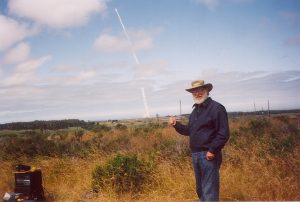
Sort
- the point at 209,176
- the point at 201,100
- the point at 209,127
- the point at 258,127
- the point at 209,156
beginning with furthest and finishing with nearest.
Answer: the point at 258,127 → the point at 201,100 → the point at 209,127 → the point at 209,176 → the point at 209,156

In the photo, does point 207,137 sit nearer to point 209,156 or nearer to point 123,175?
point 209,156

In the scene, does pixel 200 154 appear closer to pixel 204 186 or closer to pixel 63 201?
pixel 204 186

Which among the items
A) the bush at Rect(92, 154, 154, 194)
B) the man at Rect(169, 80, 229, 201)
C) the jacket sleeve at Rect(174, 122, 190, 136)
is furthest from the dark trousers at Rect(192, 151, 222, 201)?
the bush at Rect(92, 154, 154, 194)

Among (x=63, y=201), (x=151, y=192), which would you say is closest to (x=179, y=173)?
(x=151, y=192)

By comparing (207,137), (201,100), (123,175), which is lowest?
(123,175)

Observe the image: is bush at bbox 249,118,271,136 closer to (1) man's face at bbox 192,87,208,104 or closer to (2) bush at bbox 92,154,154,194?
(2) bush at bbox 92,154,154,194

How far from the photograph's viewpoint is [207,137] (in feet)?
16.0

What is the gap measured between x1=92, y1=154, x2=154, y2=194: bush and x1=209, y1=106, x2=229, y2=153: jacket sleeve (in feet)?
9.27

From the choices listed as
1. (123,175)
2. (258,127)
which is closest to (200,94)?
(123,175)

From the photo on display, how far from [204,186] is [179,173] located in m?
2.46

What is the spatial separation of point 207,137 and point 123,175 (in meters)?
2.97

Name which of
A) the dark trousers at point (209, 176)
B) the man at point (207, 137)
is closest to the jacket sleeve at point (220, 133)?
the man at point (207, 137)

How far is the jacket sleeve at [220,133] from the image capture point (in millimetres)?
4672

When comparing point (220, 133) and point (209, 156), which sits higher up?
point (220, 133)
